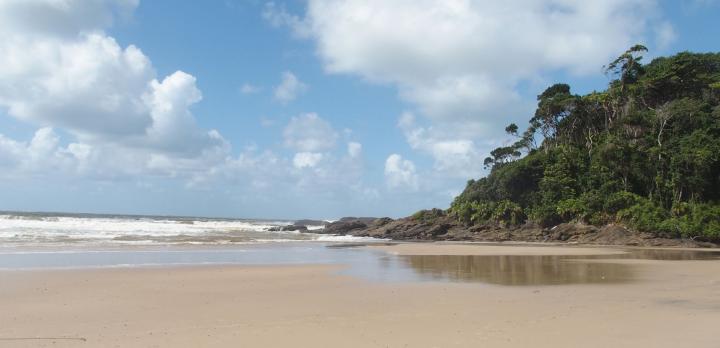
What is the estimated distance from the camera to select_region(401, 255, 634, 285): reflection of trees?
15703 mm

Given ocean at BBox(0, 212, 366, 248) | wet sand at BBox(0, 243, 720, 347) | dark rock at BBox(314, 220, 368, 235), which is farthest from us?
dark rock at BBox(314, 220, 368, 235)

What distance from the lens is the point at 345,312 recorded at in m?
10.4

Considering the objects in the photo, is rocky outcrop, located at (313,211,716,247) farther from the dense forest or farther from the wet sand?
the wet sand

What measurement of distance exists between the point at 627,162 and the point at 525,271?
28817 mm

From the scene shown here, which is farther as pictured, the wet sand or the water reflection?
the water reflection

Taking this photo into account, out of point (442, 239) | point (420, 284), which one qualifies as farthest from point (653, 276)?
point (442, 239)

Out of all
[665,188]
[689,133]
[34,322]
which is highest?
[689,133]

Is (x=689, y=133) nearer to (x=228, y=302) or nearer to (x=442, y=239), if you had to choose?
(x=442, y=239)

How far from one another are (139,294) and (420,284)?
7780 millimetres

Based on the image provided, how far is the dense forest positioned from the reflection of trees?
1970 centimetres

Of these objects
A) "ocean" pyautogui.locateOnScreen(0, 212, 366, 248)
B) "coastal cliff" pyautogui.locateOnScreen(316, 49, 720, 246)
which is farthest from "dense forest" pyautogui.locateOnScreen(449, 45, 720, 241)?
"ocean" pyautogui.locateOnScreen(0, 212, 366, 248)

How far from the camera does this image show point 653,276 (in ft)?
54.2

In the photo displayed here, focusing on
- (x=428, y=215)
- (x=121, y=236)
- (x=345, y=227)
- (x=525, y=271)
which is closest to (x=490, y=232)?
(x=428, y=215)

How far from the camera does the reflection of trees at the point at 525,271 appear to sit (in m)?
15.7
